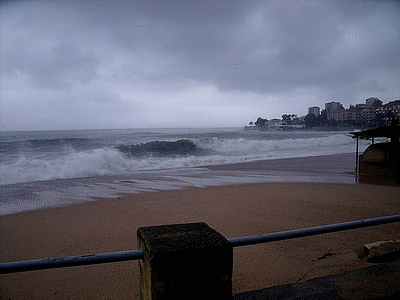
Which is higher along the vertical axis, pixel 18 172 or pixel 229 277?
pixel 229 277

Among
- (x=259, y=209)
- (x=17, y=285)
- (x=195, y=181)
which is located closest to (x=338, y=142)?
(x=195, y=181)

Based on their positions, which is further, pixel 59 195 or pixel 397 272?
pixel 59 195

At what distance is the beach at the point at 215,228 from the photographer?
3307 mm

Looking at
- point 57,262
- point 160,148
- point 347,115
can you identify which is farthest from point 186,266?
point 347,115

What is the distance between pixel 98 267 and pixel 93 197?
4.61m

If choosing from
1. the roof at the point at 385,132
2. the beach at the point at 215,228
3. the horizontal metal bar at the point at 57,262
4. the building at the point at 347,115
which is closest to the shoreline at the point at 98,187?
the beach at the point at 215,228

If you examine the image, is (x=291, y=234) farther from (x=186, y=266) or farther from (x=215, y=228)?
(x=215, y=228)

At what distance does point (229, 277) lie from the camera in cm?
152

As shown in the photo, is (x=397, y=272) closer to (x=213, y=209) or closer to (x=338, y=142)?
(x=213, y=209)

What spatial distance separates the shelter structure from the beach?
1868 millimetres

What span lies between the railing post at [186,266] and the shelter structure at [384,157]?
35.9 feet

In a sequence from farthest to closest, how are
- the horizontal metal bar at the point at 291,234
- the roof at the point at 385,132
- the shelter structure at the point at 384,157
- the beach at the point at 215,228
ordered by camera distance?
1. the shelter structure at the point at 384,157
2. the roof at the point at 385,132
3. the beach at the point at 215,228
4. the horizontal metal bar at the point at 291,234

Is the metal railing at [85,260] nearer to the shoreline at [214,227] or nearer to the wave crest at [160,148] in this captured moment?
the shoreline at [214,227]

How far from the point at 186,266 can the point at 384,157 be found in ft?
39.1
